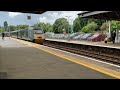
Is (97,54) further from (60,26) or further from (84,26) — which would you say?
(60,26)

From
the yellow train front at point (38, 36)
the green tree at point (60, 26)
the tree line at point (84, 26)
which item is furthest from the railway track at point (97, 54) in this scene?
the green tree at point (60, 26)

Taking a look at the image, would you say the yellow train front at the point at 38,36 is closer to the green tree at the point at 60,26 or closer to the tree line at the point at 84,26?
the tree line at the point at 84,26

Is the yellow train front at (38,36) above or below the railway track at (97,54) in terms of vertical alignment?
above

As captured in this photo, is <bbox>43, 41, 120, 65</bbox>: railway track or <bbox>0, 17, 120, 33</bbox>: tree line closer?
<bbox>43, 41, 120, 65</bbox>: railway track

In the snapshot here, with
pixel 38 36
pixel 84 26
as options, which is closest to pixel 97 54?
pixel 38 36

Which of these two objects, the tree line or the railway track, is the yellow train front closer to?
the railway track

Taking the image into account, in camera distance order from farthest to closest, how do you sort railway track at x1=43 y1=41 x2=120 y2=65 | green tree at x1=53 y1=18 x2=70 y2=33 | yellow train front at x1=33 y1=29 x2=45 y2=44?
green tree at x1=53 y1=18 x2=70 y2=33 → yellow train front at x1=33 y1=29 x2=45 y2=44 → railway track at x1=43 y1=41 x2=120 y2=65

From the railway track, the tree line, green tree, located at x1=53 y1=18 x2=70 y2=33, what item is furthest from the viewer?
green tree, located at x1=53 y1=18 x2=70 y2=33

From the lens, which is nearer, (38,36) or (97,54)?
(97,54)

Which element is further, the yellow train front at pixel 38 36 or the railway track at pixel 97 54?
the yellow train front at pixel 38 36

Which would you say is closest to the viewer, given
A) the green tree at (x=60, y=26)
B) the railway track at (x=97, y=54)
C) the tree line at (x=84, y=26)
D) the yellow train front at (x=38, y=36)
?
the railway track at (x=97, y=54)

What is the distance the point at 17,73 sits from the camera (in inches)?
486

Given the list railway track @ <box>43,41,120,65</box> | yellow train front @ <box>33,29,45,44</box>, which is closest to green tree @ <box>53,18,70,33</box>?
yellow train front @ <box>33,29,45,44</box>

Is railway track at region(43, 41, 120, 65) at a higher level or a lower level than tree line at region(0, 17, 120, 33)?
lower
